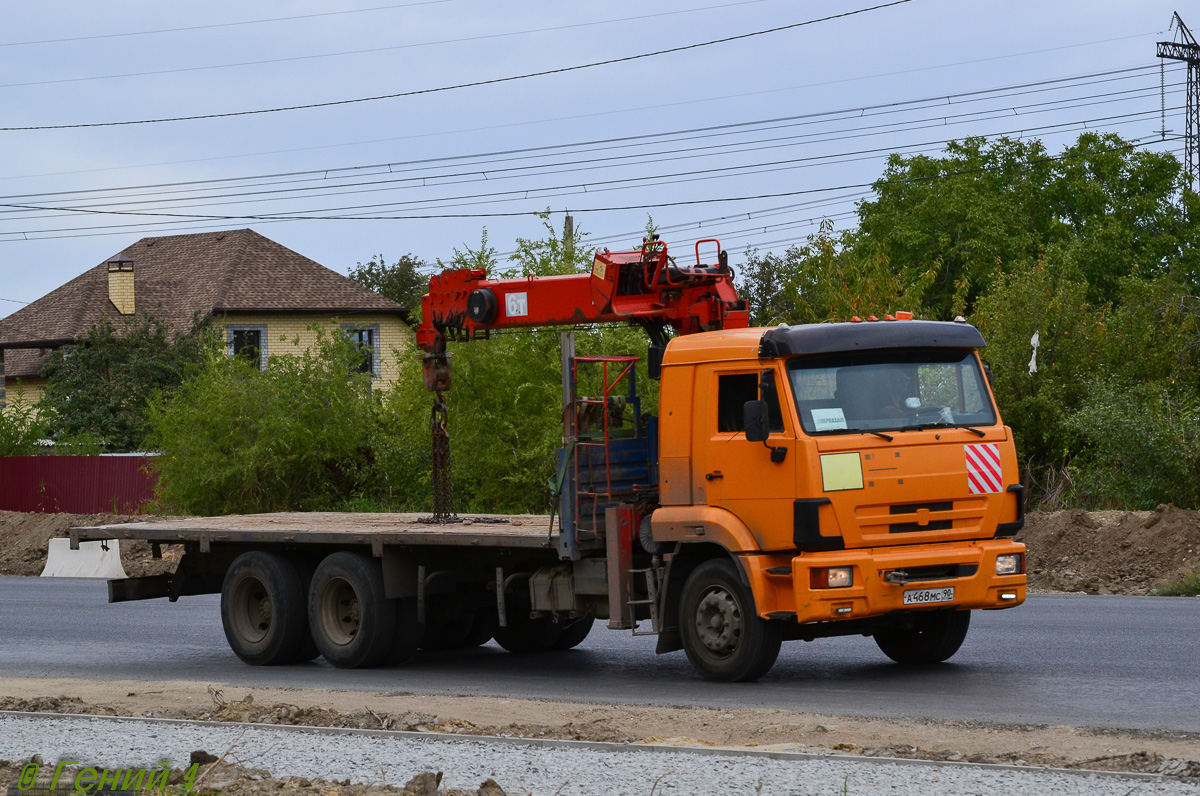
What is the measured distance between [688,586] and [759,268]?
56.5 m

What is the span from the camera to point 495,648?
15305 millimetres

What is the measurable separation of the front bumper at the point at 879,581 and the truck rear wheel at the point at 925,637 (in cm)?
83

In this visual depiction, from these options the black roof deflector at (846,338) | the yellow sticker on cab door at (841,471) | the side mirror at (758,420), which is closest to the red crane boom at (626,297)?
the black roof deflector at (846,338)

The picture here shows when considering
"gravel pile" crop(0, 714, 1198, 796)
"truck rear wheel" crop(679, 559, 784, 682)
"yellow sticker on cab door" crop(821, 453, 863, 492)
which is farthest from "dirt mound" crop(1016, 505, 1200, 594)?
"gravel pile" crop(0, 714, 1198, 796)

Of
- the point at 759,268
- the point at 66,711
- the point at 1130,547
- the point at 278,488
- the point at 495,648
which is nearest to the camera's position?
the point at 66,711

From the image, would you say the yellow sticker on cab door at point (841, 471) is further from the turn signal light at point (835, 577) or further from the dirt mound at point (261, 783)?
the dirt mound at point (261, 783)

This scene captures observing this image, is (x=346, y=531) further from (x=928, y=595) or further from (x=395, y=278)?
(x=395, y=278)

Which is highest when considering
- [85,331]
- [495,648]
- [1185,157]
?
[1185,157]

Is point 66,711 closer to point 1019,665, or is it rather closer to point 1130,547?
point 1019,665

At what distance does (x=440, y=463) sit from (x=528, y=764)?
6773 mm

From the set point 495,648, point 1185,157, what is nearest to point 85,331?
point 495,648

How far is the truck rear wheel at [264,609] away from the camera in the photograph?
45.0 ft

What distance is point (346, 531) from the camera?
1342 cm

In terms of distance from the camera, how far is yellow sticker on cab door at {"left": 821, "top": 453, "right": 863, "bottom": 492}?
10539mm
